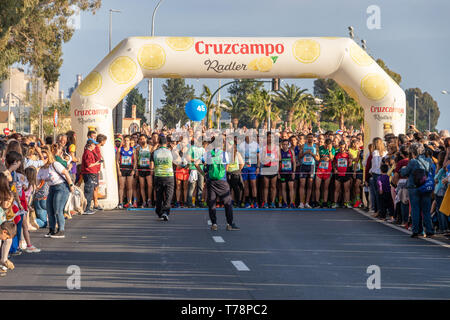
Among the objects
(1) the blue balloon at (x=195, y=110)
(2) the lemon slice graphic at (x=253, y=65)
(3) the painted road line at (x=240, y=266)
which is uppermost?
(2) the lemon slice graphic at (x=253, y=65)

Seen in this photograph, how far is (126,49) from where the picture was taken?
2197 centimetres

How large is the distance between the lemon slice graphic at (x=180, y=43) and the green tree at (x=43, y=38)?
14567 mm

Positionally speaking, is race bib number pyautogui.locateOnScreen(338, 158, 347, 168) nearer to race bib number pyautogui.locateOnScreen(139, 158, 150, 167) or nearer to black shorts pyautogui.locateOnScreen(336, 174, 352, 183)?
black shorts pyautogui.locateOnScreen(336, 174, 352, 183)

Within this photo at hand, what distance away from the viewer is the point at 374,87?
22.3 meters

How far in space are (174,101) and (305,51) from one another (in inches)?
5619

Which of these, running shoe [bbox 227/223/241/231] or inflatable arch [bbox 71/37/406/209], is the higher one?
inflatable arch [bbox 71/37/406/209]

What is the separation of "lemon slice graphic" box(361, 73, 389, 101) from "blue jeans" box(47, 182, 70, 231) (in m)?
9.38

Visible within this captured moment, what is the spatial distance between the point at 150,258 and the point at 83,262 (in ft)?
3.29

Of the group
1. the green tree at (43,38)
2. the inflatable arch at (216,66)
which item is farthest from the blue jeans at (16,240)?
the green tree at (43,38)

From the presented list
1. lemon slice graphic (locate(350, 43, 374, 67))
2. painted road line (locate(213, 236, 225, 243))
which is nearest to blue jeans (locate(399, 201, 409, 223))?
painted road line (locate(213, 236, 225, 243))

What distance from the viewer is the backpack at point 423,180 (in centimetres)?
1597

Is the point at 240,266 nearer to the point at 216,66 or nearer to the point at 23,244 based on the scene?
the point at 23,244

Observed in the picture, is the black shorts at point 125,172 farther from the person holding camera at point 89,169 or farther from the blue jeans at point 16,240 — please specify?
the blue jeans at point 16,240

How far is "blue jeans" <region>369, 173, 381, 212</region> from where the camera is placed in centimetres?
2069
